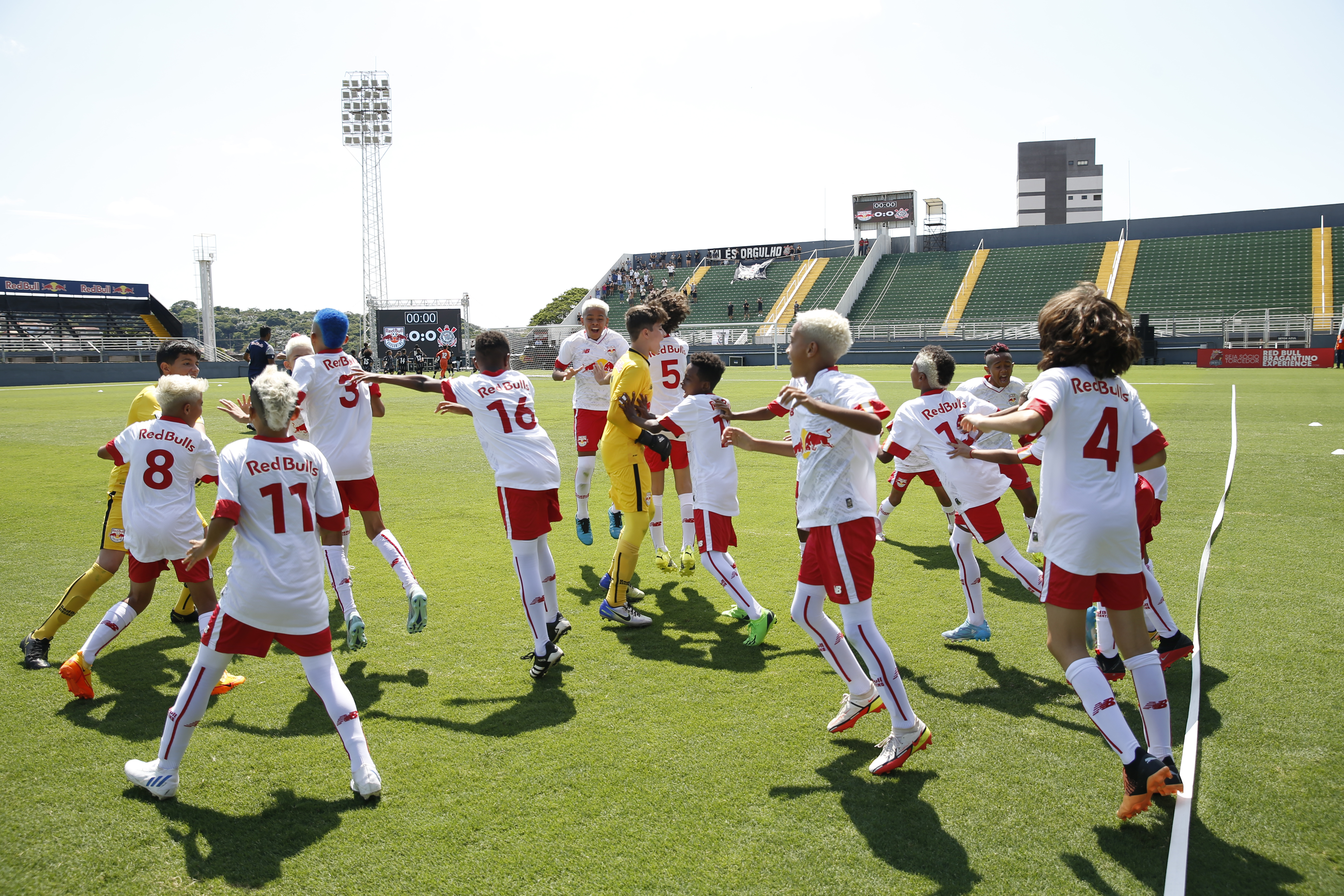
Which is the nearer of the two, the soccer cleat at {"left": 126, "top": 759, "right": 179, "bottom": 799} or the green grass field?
the green grass field

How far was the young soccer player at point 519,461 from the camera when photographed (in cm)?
500

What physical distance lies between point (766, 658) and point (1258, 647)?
3.12 m

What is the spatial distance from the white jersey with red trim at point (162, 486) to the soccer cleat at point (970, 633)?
4.70 metres

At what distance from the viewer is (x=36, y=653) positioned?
5.14m

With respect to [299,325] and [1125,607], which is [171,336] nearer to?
[299,325]

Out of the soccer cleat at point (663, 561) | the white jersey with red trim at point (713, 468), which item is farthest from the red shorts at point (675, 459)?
the white jersey with red trim at point (713, 468)

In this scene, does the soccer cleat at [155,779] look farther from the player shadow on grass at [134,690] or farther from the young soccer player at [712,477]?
the young soccer player at [712,477]

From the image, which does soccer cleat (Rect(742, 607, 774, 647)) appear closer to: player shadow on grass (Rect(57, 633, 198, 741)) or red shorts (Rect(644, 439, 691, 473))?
red shorts (Rect(644, 439, 691, 473))

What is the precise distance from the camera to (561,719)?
437cm

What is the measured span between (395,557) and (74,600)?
6.57ft

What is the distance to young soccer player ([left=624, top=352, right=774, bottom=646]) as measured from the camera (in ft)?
17.6

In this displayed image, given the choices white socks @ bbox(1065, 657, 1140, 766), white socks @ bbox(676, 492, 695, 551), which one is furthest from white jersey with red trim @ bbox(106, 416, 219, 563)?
white socks @ bbox(1065, 657, 1140, 766)

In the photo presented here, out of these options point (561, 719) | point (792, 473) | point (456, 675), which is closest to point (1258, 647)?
point (561, 719)

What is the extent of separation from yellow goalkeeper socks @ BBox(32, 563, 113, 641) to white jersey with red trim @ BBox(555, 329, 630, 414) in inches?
170
